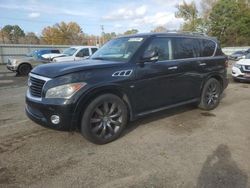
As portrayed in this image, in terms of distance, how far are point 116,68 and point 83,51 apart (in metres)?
12.3

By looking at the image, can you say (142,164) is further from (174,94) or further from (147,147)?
(174,94)

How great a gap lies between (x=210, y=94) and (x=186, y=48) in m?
1.43

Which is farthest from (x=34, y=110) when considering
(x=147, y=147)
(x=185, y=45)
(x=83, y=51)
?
(x=83, y=51)

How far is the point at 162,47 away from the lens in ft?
19.7

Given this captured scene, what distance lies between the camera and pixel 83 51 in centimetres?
1709

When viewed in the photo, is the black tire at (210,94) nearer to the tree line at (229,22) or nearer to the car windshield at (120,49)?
the car windshield at (120,49)

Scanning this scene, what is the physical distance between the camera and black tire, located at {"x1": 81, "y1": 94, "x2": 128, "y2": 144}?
4.78m

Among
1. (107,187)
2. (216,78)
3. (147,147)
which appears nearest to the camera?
(107,187)

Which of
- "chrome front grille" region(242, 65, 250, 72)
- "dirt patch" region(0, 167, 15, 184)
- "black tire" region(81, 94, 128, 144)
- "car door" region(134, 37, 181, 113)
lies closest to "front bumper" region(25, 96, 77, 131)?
"black tire" region(81, 94, 128, 144)

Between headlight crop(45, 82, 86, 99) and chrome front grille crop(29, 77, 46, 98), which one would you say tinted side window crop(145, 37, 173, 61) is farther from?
chrome front grille crop(29, 77, 46, 98)

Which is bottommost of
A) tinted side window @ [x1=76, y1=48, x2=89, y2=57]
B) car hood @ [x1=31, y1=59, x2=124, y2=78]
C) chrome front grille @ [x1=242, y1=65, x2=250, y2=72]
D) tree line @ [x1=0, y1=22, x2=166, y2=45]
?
chrome front grille @ [x1=242, y1=65, x2=250, y2=72]

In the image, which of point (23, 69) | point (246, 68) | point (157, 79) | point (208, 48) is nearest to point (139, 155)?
point (157, 79)

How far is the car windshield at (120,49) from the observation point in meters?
A: 5.58

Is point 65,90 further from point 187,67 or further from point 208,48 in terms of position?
point 208,48
